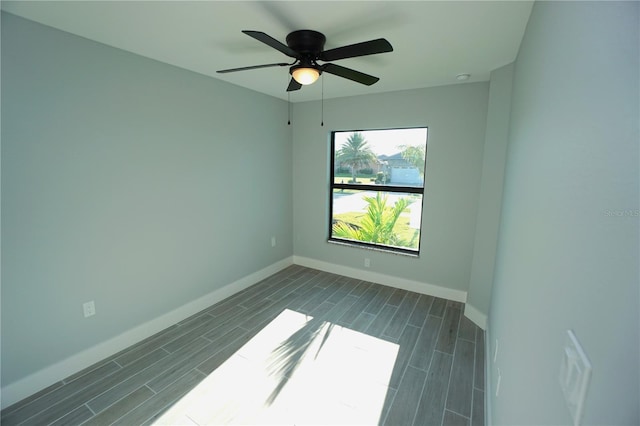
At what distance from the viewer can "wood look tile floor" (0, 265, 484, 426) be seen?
1.75m

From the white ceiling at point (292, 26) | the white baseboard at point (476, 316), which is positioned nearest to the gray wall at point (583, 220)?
the white ceiling at point (292, 26)

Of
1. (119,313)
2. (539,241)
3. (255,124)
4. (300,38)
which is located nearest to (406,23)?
(300,38)

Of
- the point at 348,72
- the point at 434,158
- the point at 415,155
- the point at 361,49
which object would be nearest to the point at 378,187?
the point at 415,155

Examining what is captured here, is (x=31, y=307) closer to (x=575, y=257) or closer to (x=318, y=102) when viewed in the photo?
(x=575, y=257)

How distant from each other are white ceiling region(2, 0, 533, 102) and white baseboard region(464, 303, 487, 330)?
7.59ft

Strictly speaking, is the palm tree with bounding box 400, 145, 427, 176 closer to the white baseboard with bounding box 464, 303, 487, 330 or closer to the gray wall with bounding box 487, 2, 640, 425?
the white baseboard with bounding box 464, 303, 487, 330

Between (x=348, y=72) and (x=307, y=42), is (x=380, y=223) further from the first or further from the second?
(x=307, y=42)

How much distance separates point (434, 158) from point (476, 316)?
1.74 m

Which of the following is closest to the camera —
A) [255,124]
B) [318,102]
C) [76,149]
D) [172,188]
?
[76,149]

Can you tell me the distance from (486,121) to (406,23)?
1.57 meters

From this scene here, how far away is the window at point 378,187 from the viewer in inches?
134

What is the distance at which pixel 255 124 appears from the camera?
11.3 ft

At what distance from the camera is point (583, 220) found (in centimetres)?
56

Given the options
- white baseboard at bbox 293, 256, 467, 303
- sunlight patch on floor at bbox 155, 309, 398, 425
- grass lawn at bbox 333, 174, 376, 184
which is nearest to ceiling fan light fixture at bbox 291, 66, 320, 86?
grass lawn at bbox 333, 174, 376, 184
